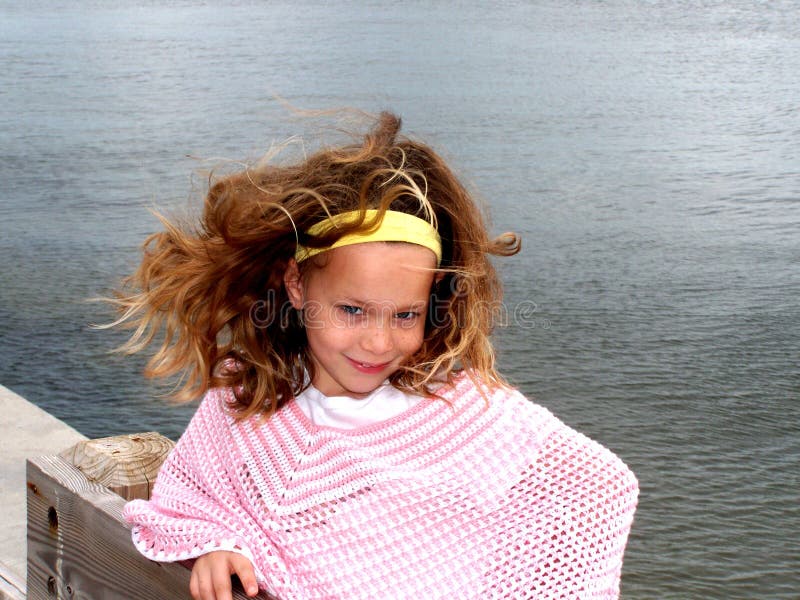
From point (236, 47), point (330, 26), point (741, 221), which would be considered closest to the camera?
point (741, 221)

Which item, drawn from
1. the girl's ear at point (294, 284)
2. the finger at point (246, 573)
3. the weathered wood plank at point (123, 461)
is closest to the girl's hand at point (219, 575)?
the finger at point (246, 573)

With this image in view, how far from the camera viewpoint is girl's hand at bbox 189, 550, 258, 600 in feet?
6.15

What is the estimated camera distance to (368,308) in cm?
231

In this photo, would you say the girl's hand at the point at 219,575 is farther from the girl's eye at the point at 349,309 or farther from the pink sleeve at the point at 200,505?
the girl's eye at the point at 349,309

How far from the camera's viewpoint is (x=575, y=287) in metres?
7.27

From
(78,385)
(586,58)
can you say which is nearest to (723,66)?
(586,58)

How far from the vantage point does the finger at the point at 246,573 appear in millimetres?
1916

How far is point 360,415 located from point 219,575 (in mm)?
581

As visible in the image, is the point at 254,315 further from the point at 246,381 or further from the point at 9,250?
the point at 9,250

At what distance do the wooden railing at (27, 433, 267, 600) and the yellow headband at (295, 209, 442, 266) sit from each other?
1.95 ft

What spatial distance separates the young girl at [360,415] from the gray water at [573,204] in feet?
2.72

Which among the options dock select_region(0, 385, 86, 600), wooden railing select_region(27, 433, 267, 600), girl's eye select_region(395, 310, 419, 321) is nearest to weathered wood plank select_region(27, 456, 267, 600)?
wooden railing select_region(27, 433, 267, 600)

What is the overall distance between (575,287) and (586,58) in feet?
27.2

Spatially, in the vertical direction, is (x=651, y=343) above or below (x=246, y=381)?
below
